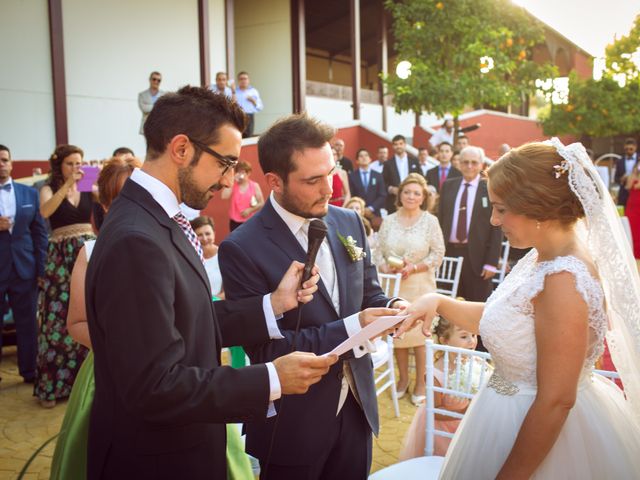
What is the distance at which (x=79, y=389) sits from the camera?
266cm

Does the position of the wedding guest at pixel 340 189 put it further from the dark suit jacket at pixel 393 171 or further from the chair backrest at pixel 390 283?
the chair backrest at pixel 390 283

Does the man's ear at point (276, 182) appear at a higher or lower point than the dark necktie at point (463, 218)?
higher

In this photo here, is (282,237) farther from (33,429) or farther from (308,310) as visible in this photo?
(33,429)

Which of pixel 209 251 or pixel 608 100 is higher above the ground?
pixel 608 100

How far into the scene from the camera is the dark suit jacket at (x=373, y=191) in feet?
32.9

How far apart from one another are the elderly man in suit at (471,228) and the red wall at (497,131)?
15689 millimetres

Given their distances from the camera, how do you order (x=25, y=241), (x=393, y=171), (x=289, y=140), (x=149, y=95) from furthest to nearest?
(x=393, y=171) < (x=149, y=95) < (x=25, y=241) < (x=289, y=140)

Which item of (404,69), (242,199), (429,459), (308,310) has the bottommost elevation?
(429,459)

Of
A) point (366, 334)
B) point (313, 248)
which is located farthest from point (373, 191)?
point (366, 334)

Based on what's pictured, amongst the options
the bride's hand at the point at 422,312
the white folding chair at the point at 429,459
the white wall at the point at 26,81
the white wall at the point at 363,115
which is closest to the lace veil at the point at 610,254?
the white folding chair at the point at 429,459

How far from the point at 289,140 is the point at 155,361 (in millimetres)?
1195

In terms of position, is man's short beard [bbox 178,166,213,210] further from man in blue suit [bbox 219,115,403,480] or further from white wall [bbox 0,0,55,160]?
white wall [bbox 0,0,55,160]

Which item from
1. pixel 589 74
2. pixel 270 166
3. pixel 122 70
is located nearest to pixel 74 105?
pixel 122 70

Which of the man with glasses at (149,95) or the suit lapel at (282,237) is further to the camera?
the man with glasses at (149,95)
